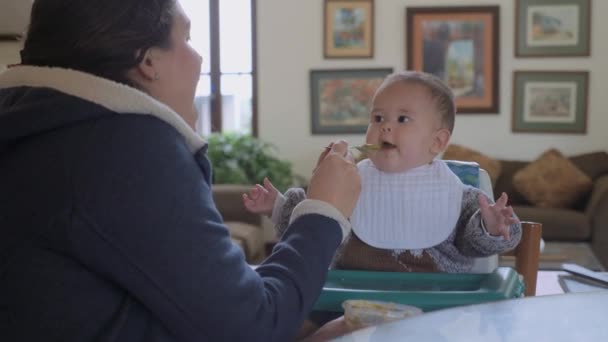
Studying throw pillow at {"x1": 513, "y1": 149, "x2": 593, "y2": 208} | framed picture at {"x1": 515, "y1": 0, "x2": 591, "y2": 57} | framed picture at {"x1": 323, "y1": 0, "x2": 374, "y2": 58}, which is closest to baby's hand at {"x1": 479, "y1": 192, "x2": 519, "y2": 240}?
throw pillow at {"x1": 513, "y1": 149, "x2": 593, "y2": 208}

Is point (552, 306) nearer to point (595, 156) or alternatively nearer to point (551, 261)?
point (551, 261)

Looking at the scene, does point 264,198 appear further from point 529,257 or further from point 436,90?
point 529,257

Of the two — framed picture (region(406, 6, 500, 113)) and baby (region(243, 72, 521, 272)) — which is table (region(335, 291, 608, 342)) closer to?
baby (region(243, 72, 521, 272))

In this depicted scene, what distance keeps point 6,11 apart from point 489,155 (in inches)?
181

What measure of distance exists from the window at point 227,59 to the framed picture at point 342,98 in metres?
0.53

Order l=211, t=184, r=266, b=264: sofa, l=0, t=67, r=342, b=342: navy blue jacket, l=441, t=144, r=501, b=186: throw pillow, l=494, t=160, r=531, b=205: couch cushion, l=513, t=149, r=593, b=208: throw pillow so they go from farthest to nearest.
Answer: l=441, t=144, r=501, b=186: throw pillow, l=494, t=160, r=531, b=205: couch cushion, l=513, t=149, r=593, b=208: throw pillow, l=211, t=184, r=266, b=264: sofa, l=0, t=67, r=342, b=342: navy blue jacket

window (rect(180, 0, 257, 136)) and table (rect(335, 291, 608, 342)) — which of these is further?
window (rect(180, 0, 257, 136))

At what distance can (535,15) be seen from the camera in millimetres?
5855

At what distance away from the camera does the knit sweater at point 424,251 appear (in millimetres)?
1609

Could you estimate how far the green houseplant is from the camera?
5422 mm

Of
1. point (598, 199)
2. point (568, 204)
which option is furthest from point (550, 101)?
point (598, 199)

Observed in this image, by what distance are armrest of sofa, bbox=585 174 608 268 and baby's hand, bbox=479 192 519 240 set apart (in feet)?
11.5

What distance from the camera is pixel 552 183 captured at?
528cm

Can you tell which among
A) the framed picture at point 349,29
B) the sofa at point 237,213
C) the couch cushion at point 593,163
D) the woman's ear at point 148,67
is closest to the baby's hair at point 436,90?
the woman's ear at point 148,67
